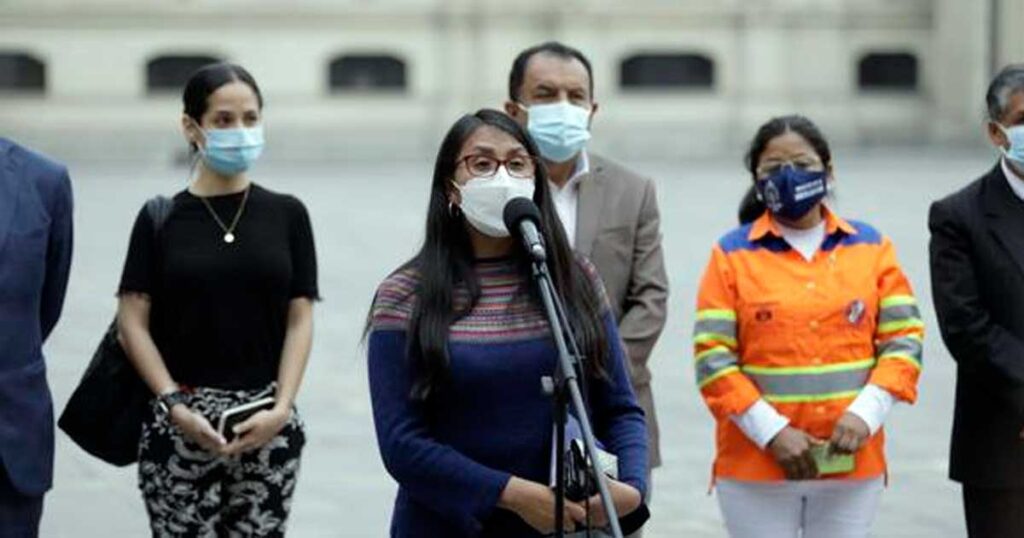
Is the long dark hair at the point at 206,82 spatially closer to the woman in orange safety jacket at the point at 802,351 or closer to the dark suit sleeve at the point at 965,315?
the woman in orange safety jacket at the point at 802,351

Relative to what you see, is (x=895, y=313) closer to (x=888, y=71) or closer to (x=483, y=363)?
(x=483, y=363)

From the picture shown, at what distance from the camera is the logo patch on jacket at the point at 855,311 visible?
21.0ft

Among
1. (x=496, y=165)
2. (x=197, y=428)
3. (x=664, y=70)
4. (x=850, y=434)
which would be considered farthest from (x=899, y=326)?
(x=664, y=70)

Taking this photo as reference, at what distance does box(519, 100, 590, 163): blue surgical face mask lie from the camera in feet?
22.1

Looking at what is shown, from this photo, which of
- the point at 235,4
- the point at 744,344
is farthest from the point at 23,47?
the point at 744,344

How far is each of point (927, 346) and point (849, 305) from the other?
9.58 m

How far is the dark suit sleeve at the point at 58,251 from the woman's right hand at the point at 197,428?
0.54 m

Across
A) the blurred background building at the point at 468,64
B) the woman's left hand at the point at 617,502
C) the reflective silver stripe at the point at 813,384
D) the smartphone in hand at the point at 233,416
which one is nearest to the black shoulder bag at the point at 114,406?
the smartphone in hand at the point at 233,416

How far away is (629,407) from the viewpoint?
5.10m

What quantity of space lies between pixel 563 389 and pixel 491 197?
0.71 m

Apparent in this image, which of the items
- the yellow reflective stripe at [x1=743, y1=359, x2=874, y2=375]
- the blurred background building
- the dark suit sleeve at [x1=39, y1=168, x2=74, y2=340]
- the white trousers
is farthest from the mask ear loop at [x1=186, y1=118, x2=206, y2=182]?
the blurred background building

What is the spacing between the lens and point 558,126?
6.76m

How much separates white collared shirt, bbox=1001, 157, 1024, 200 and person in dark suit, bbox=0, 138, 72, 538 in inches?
111

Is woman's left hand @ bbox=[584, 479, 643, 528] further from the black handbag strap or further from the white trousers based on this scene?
the black handbag strap
